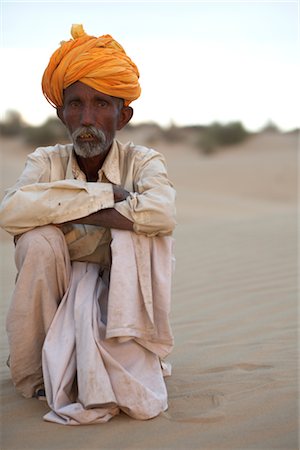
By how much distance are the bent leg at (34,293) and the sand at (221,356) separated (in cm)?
24

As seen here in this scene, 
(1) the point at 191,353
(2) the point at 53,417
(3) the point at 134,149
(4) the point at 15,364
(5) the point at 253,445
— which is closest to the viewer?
(5) the point at 253,445

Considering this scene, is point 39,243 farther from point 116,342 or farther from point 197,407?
point 197,407

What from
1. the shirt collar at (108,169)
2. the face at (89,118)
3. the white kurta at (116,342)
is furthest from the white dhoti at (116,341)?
the face at (89,118)

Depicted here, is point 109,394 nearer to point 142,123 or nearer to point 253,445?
point 253,445

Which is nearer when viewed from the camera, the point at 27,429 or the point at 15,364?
the point at 27,429

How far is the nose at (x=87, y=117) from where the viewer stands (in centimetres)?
359

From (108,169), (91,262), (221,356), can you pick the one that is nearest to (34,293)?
(91,262)

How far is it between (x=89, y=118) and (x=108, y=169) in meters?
0.30

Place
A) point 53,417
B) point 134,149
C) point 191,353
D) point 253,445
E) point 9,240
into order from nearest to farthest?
point 253,445 → point 53,417 → point 134,149 → point 191,353 → point 9,240

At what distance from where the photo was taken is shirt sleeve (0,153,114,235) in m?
3.39

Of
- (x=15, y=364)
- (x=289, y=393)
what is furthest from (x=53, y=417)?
(x=289, y=393)

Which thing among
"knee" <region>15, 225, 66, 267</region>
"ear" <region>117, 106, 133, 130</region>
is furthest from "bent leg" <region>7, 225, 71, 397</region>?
"ear" <region>117, 106, 133, 130</region>

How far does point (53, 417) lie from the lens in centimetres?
322

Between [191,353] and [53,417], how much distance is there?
1.39 m
